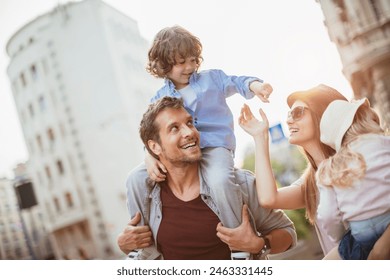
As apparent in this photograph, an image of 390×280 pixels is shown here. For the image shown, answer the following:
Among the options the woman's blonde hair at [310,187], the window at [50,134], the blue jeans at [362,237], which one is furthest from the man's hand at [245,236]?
the window at [50,134]

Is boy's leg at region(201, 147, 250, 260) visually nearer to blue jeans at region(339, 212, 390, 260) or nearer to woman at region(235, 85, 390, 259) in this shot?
woman at region(235, 85, 390, 259)

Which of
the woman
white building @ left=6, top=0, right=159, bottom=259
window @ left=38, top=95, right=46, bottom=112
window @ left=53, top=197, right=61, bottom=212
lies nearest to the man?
the woman

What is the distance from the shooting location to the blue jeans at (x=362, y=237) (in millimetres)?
1966

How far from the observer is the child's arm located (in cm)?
213

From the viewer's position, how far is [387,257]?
2045 millimetres

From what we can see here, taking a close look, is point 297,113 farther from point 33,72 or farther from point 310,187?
point 33,72

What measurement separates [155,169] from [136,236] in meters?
0.37

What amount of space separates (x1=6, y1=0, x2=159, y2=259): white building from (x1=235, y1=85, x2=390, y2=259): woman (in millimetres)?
791

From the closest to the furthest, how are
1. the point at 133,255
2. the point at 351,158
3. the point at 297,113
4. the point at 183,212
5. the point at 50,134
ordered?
the point at 351,158 → the point at 297,113 → the point at 183,212 → the point at 133,255 → the point at 50,134

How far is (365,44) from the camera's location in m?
2.16

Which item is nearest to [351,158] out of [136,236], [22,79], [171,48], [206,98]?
[206,98]

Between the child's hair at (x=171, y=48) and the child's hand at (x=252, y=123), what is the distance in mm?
328

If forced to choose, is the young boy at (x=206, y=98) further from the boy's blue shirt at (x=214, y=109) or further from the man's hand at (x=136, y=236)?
the man's hand at (x=136, y=236)
